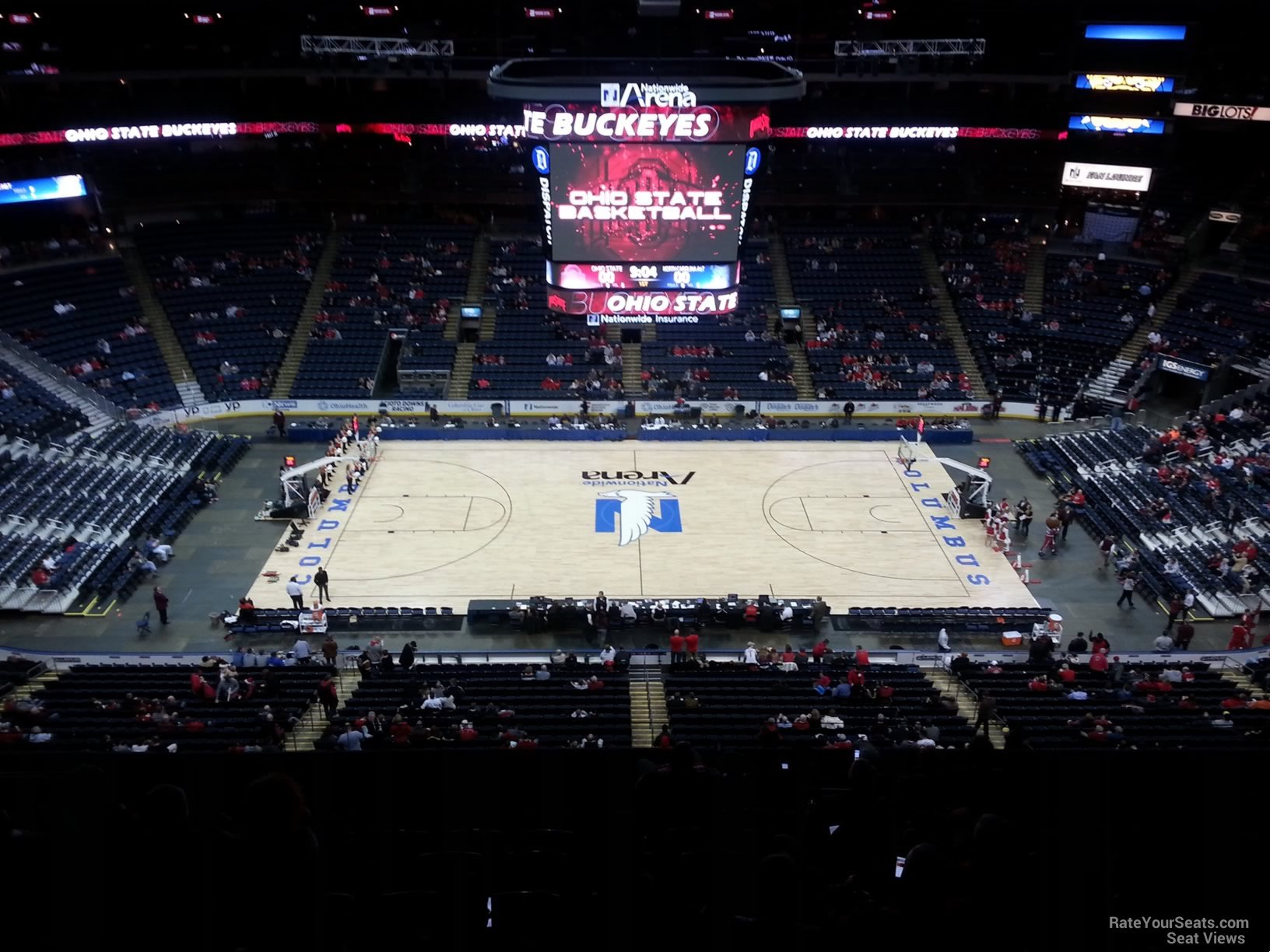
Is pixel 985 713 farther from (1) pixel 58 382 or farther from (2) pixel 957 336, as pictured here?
(1) pixel 58 382

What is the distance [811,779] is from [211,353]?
4288 cm

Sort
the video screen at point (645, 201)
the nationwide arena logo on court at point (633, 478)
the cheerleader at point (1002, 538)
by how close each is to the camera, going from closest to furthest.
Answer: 1. the video screen at point (645, 201)
2. the cheerleader at point (1002, 538)
3. the nationwide arena logo on court at point (633, 478)

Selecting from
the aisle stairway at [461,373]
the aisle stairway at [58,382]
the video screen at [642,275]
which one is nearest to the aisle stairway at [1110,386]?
the video screen at [642,275]

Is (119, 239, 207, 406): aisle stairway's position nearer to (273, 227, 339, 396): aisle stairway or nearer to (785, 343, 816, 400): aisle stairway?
(273, 227, 339, 396): aisle stairway

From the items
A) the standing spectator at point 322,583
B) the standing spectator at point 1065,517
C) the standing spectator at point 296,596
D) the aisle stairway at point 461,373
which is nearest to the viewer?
the standing spectator at point 296,596

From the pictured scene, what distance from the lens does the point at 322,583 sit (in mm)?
27000

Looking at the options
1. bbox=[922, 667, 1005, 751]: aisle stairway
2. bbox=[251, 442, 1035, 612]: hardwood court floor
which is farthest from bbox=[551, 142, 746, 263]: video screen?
bbox=[922, 667, 1005, 751]: aisle stairway

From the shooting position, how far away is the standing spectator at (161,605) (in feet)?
85.8

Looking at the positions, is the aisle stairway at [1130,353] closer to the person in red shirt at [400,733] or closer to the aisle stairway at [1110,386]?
the aisle stairway at [1110,386]

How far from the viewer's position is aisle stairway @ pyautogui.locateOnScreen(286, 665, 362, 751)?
19359 millimetres

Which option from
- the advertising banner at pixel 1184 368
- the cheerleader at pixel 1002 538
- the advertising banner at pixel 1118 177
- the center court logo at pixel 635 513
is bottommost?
the cheerleader at pixel 1002 538

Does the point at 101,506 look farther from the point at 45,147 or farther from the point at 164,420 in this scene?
the point at 45,147

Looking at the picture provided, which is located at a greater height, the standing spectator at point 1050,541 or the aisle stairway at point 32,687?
the aisle stairway at point 32,687

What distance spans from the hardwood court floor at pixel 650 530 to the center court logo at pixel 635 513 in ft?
0.22
